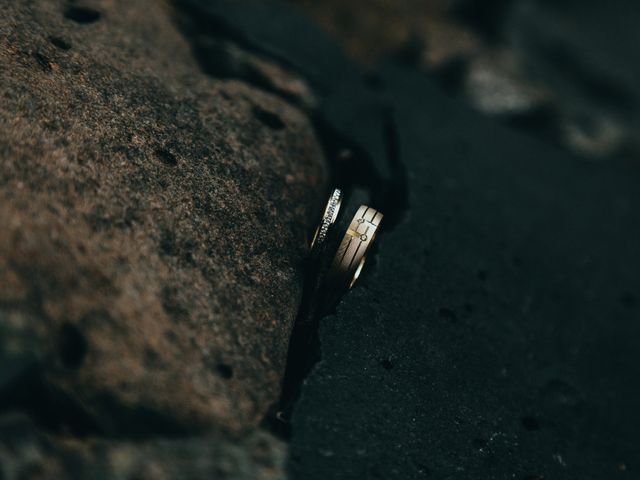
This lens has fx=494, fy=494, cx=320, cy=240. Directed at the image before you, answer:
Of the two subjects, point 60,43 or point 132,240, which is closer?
point 132,240

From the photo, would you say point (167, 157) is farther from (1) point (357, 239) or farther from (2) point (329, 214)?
(1) point (357, 239)

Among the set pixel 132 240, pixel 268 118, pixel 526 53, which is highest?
pixel 526 53

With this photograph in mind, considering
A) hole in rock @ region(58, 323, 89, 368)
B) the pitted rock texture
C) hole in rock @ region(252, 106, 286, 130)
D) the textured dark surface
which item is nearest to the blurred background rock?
the textured dark surface

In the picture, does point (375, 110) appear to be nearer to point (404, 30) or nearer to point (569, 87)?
point (404, 30)

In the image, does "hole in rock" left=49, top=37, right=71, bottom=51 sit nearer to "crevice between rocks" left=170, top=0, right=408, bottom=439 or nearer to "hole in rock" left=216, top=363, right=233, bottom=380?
"crevice between rocks" left=170, top=0, right=408, bottom=439

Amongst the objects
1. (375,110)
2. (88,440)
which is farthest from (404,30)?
(88,440)

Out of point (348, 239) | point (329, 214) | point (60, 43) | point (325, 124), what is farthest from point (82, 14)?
point (348, 239)
